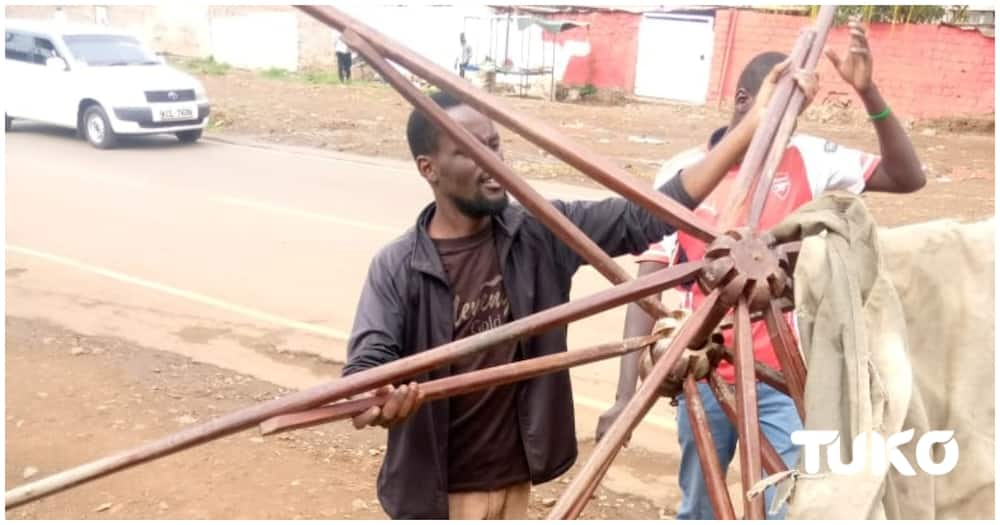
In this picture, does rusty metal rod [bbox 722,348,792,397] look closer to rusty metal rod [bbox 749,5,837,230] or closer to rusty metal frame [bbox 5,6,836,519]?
rusty metal frame [bbox 5,6,836,519]

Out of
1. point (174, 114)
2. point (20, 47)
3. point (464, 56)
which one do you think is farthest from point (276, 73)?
point (174, 114)

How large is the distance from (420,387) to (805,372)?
50cm

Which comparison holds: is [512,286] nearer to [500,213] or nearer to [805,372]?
[500,213]

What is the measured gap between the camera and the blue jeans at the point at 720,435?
2406 millimetres

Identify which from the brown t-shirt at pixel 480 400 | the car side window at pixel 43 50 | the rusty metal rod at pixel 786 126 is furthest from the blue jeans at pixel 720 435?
the car side window at pixel 43 50

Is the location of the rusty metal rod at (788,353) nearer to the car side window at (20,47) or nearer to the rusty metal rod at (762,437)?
the rusty metal rod at (762,437)

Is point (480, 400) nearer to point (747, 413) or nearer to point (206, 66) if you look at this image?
point (747, 413)

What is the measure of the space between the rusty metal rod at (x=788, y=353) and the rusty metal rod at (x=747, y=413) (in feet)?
0.15

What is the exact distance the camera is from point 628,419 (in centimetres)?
119

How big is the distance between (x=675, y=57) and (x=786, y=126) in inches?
713

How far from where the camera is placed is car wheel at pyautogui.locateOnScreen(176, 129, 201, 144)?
13.1 meters

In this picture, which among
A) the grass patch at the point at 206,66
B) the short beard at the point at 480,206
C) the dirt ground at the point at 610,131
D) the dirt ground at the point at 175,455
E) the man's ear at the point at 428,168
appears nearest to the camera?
the short beard at the point at 480,206

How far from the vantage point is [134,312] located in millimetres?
5777

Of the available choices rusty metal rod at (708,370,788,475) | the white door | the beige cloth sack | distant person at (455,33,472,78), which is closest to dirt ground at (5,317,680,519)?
rusty metal rod at (708,370,788,475)
